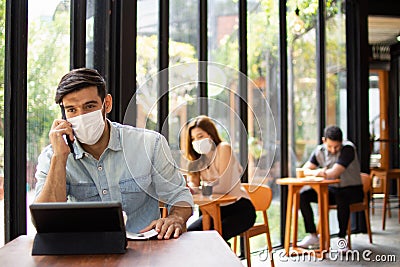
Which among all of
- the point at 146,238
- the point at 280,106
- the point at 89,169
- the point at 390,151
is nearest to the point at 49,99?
the point at 89,169

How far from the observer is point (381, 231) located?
6160 mm

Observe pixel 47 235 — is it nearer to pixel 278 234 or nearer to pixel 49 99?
pixel 49 99

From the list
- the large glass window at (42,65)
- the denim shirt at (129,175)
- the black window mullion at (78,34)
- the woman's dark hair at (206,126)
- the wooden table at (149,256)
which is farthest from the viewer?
the black window mullion at (78,34)

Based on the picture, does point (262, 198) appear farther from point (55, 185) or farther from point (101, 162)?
point (55, 185)

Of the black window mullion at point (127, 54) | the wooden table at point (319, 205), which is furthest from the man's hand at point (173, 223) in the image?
the wooden table at point (319, 205)

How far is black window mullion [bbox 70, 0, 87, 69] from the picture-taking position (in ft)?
10.9

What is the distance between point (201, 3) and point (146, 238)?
3164 millimetres

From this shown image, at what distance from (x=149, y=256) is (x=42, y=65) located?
1.80m

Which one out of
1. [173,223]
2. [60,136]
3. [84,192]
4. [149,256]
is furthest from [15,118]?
[149,256]

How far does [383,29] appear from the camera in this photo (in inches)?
323

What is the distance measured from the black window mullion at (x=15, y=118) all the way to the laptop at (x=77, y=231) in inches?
49.4

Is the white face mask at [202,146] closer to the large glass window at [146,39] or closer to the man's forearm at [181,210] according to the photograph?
the man's forearm at [181,210]

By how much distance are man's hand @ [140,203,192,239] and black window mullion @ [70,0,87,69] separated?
5.22 feet

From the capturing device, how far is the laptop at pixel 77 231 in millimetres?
1470
